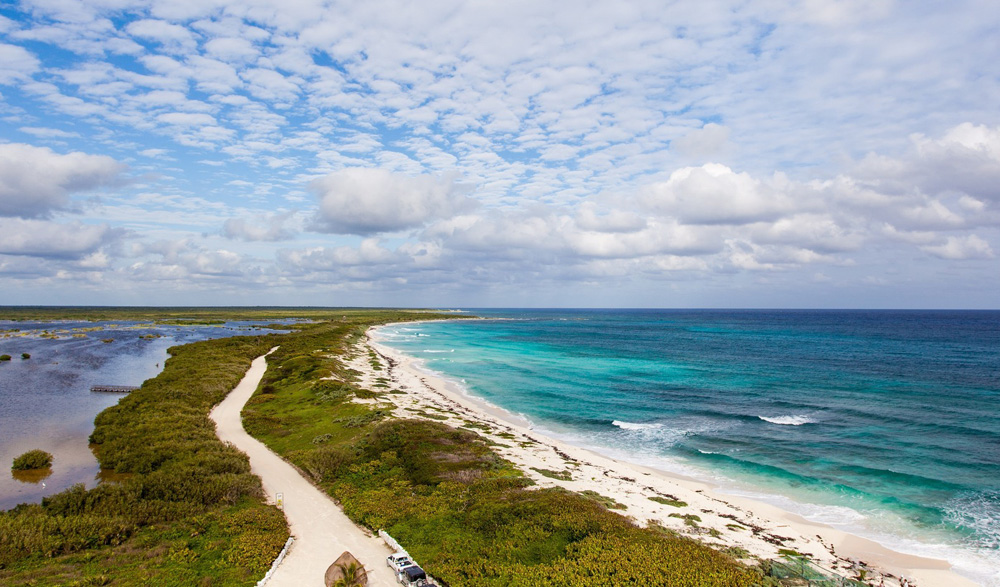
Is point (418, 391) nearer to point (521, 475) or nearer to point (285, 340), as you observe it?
point (521, 475)

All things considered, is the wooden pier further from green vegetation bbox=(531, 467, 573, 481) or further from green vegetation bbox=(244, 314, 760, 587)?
green vegetation bbox=(531, 467, 573, 481)

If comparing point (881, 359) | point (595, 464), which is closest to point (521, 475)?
point (595, 464)

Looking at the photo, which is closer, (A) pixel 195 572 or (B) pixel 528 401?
(A) pixel 195 572

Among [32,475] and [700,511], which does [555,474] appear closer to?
[700,511]

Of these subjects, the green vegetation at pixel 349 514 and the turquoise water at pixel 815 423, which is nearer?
the green vegetation at pixel 349 514

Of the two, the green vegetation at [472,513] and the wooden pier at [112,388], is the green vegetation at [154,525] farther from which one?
the wooden pier at [112,388]

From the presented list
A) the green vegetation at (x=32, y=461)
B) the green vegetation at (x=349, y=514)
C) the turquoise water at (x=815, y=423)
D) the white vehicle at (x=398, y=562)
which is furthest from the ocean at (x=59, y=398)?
the turquoise water at (x=815, y=423)
